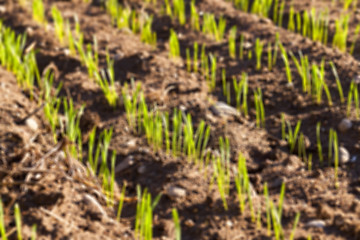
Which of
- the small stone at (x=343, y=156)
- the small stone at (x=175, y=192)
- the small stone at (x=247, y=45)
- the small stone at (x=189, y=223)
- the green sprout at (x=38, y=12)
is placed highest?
the green sprout at (x=38, y=12)

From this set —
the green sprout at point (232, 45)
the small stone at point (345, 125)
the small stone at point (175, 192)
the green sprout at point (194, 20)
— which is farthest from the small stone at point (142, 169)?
the green sprout at point (194, 20)

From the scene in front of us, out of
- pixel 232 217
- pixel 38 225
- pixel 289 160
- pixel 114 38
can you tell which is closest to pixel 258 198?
pixel 232 217

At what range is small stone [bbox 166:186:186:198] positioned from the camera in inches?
72.6

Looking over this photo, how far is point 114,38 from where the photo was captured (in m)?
2.99

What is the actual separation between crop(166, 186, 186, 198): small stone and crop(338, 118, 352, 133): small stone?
731 mm

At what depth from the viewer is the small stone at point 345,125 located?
83.0 inches

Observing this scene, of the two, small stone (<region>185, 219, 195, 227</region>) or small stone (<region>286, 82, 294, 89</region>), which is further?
small stone (<region>286, 82, 294, 89</region>)

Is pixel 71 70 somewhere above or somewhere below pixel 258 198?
above

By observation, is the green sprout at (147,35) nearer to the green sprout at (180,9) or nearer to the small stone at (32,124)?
the green sprout at (180,9)

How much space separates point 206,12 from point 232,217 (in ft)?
5.84

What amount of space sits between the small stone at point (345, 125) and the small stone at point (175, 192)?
0.73 metres

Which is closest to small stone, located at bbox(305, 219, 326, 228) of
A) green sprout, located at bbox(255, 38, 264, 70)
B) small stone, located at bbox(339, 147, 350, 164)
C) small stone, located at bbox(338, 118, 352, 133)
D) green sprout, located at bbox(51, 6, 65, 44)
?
small stone, located at bbox(339, 147, 350, 164)

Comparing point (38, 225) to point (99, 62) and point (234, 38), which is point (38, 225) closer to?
→ point (99, 62)

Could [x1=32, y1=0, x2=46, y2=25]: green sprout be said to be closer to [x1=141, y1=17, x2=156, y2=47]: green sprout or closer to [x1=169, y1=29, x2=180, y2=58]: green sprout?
[x1=141, y1=17, x2=156, y2=47]: green sprout
